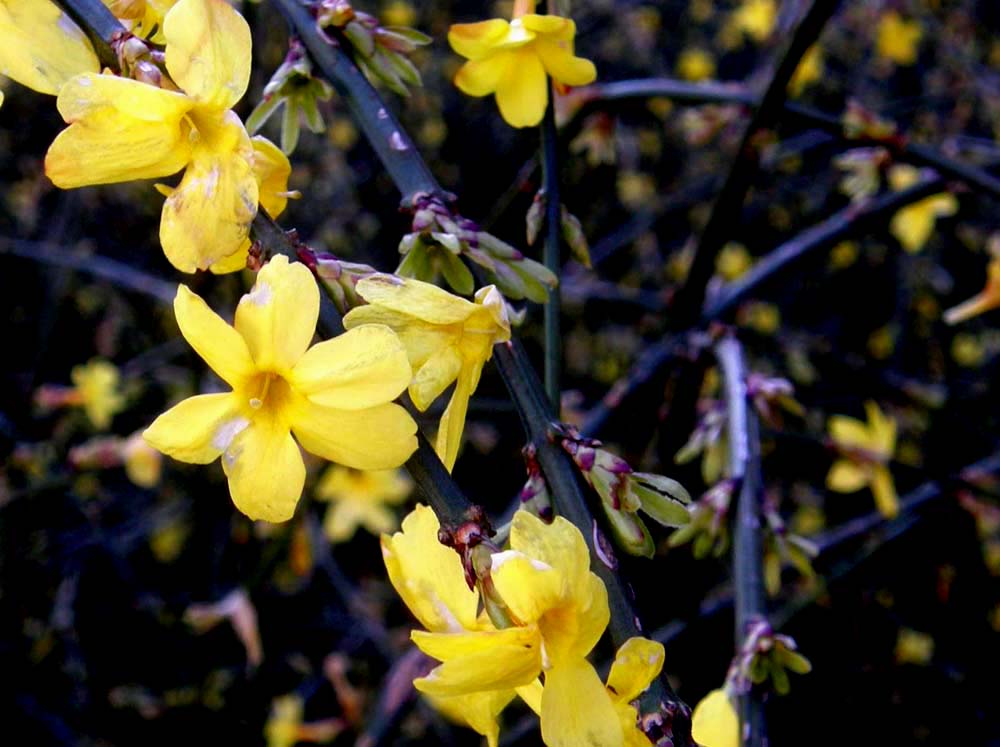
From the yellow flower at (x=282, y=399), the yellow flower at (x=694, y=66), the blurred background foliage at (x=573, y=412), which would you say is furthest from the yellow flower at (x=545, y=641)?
the yellow flower at (x=694, y=66)

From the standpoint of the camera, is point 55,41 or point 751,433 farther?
point 751,433

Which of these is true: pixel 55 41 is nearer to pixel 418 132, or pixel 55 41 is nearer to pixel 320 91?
pixel 320 91

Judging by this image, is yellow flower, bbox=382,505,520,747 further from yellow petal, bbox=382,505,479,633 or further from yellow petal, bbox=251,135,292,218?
yellow petal, bbox=251,135,292,218

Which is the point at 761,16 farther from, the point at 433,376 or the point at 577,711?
the point at 577,711

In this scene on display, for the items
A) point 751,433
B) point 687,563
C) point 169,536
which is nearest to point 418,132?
point 169,536

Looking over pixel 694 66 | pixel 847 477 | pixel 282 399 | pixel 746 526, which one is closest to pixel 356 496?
pixel 847 477

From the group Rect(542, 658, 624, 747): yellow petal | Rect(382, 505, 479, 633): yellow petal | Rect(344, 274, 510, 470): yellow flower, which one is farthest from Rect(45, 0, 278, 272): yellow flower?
Rect(542, 658, 624, 747): yellow petal
